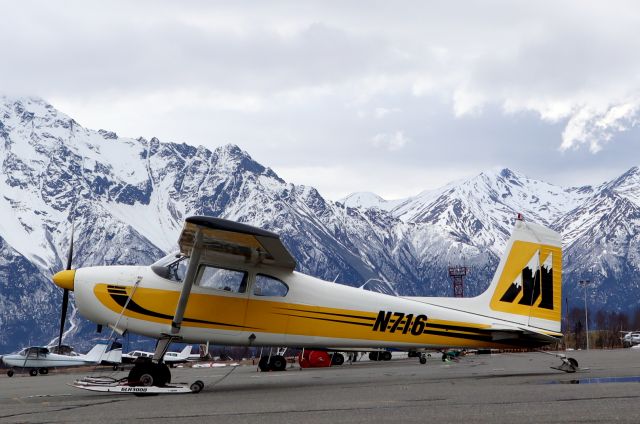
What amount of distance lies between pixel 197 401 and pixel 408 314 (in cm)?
609

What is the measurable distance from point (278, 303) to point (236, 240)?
198cm

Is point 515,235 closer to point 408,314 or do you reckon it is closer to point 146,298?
point 408,314

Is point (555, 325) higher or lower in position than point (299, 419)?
higher

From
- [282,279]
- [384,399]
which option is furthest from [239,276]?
[384,399]

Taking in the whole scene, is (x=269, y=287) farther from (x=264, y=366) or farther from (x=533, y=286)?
(x=264, y=366)

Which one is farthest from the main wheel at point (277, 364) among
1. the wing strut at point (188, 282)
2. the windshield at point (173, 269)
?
the wing strut at point (188, 282)

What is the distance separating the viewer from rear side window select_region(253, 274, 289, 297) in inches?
704

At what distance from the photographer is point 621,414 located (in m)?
9.68

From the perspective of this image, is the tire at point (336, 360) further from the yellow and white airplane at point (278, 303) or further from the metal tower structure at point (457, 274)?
the metal tower structure at point (457, 274)

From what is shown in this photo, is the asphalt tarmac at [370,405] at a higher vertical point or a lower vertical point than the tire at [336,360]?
lower

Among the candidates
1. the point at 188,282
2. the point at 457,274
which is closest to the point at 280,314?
the point at 188,282

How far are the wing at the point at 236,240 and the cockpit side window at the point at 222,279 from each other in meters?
0.44

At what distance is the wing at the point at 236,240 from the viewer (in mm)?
15461

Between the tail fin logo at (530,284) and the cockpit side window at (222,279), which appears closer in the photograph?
the cockpit side window at (222,279)
